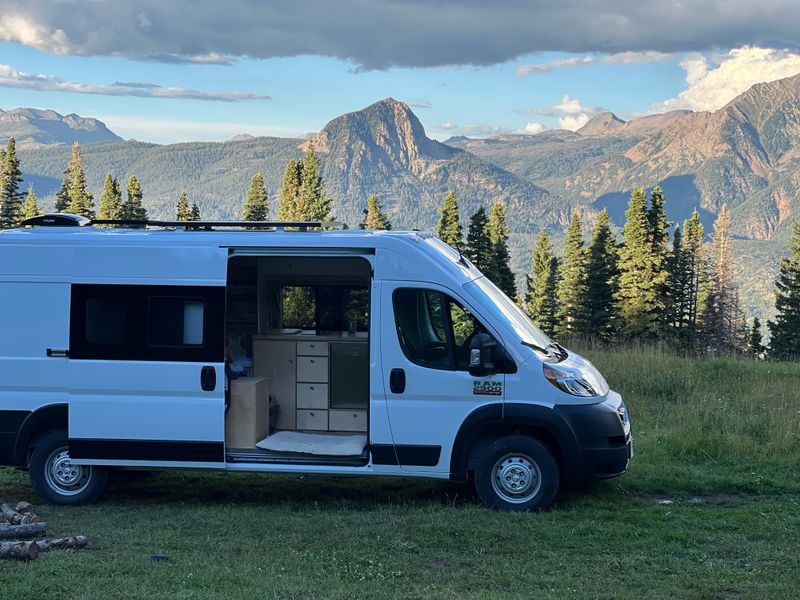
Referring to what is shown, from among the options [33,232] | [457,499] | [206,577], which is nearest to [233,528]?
[206,577]

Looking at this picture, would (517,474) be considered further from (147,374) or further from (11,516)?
(11,516)

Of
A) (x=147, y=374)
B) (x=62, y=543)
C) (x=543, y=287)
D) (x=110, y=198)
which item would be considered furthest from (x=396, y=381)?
(x=543, y=287)

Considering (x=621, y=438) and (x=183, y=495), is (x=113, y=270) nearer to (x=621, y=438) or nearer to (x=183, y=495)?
(x=183, y=495)

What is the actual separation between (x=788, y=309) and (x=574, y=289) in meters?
16.5

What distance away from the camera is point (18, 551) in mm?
7387

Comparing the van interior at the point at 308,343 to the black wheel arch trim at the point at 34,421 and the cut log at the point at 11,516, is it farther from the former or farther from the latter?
the cut log at the point at 11,516

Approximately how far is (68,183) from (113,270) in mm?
84996

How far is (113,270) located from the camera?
31.4ft

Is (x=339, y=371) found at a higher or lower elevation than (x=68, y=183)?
lower

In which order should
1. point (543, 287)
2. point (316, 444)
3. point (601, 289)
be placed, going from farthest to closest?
1. point (543, 287)
2. point (601, 289)
3. point (316, 444)

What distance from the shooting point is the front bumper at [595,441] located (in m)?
9.14

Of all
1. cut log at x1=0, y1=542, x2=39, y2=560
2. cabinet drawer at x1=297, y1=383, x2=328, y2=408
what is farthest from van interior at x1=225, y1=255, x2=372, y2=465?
cut log at x1=0, y1=542, x2=39, y2=560

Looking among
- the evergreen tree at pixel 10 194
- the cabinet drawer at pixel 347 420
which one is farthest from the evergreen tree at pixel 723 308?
the cabinet drawer at pixel 347 420

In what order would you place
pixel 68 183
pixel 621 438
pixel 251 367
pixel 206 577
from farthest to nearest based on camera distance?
pixel 68 183 < pixel 251 367 < pixel 621 438 < pixel 206 577
